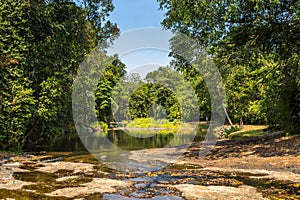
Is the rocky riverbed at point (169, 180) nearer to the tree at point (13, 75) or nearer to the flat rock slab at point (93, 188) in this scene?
the flat rock slab at point (93, 188)

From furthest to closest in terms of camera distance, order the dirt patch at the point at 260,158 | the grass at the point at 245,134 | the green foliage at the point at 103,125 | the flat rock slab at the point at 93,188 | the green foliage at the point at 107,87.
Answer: the green foliage at the point at 103,125 < the green foliage at the point at 107,87 < the grass at the point at 245,134 < the dirt patch at the point at 260,158 < the flat rock slab at the point at 93,188

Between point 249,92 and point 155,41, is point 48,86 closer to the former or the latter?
point 155,41

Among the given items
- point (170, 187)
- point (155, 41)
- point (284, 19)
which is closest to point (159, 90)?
point (155, 41)

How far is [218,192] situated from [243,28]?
8.37m

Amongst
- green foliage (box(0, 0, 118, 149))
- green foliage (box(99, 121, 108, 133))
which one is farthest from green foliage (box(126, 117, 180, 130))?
green foliage (box(0, 0, 118, 149))

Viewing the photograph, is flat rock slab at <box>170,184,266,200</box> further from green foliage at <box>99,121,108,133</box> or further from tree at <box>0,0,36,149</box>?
green foliage at <box>99,121,108,133</box>

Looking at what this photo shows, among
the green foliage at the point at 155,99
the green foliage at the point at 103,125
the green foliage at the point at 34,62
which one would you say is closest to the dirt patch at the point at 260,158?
the green foliage at the point at 34,62

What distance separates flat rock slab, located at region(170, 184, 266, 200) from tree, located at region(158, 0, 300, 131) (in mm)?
6145

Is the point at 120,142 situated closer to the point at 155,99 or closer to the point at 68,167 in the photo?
the point at 68,167

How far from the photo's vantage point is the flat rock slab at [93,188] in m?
8.11

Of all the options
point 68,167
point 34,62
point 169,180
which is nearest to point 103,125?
point 34,62

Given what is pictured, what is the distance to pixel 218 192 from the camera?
8.03 meters

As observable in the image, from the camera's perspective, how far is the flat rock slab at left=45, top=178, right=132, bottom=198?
8.11 m

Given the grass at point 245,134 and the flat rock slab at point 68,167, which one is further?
the grass at point 245,134
